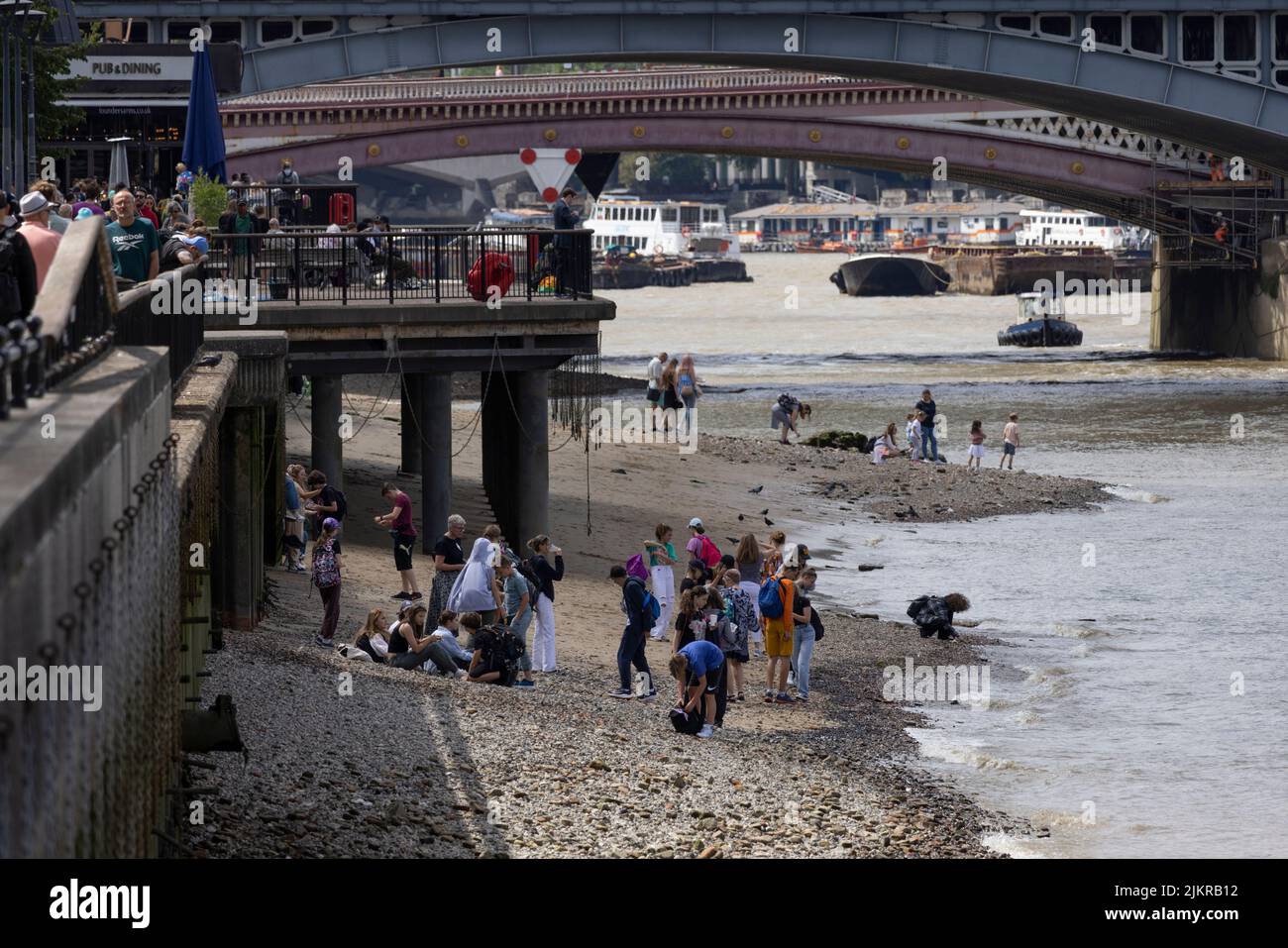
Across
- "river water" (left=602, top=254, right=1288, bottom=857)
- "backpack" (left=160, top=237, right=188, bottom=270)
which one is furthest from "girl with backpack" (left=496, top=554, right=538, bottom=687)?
"backpack" (left=160, top=237, right=188, bottom=270)

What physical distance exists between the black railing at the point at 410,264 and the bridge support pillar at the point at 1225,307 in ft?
164

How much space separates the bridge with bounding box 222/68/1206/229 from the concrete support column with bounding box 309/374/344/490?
49.9 metres

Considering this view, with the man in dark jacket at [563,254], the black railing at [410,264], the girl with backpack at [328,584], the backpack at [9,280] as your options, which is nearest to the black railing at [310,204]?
the black railing at [410,264]

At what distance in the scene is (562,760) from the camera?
55.7 feet

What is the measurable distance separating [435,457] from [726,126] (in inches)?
2033

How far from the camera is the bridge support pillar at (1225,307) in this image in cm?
7300

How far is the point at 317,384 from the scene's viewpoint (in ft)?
91.5

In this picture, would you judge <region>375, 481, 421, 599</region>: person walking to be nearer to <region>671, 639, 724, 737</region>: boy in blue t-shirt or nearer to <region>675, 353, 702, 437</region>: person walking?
<region>671, 639, 724, 737</region>: boy in blue t-shirt

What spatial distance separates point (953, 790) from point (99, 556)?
1187 centimetres

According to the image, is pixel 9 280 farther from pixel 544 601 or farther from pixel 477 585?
pixel 544 601

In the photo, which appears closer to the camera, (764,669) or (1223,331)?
(764,669)

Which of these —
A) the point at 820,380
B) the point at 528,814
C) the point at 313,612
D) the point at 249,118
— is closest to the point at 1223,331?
the point at 820,380

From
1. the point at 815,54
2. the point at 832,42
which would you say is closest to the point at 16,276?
the point at 815,54

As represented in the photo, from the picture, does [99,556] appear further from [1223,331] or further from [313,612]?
[1223,331]
